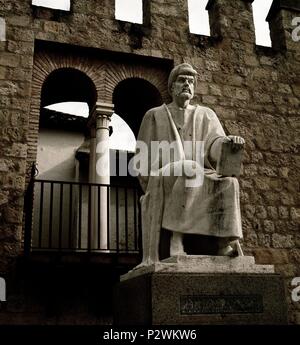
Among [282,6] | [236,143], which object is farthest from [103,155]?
[282,6]

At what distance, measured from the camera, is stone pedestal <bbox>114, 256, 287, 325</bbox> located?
111 inches

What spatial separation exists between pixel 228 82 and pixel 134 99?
1568 mm

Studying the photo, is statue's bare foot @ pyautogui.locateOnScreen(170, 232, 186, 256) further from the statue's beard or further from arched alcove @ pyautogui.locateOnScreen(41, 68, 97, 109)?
arched alcove @ pyautogui.locateOnScreen(41, 68, 97, 109)

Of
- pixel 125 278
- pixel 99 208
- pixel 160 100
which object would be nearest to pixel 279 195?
pixel 160 100

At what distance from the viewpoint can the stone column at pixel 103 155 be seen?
609 cm

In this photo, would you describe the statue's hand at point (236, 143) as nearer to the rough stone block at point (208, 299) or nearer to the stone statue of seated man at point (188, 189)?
the stone statue of seated man at point (188, 189)

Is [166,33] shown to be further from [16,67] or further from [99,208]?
[99,208]

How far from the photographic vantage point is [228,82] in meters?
7.11

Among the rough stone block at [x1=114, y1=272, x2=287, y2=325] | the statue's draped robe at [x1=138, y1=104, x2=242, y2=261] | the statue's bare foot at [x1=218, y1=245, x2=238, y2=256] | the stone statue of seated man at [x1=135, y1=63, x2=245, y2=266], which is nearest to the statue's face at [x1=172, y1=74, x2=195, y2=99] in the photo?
the stone statue of seated man at [x1=135, y1=63, x2=245, y2=266]

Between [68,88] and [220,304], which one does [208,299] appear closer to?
[220,304]

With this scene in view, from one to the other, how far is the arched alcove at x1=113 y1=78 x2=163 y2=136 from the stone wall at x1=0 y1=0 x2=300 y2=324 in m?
0.51

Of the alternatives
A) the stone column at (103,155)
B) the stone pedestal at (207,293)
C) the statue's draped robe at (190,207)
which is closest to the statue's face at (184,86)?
the statue's draped robe at (190,207)
